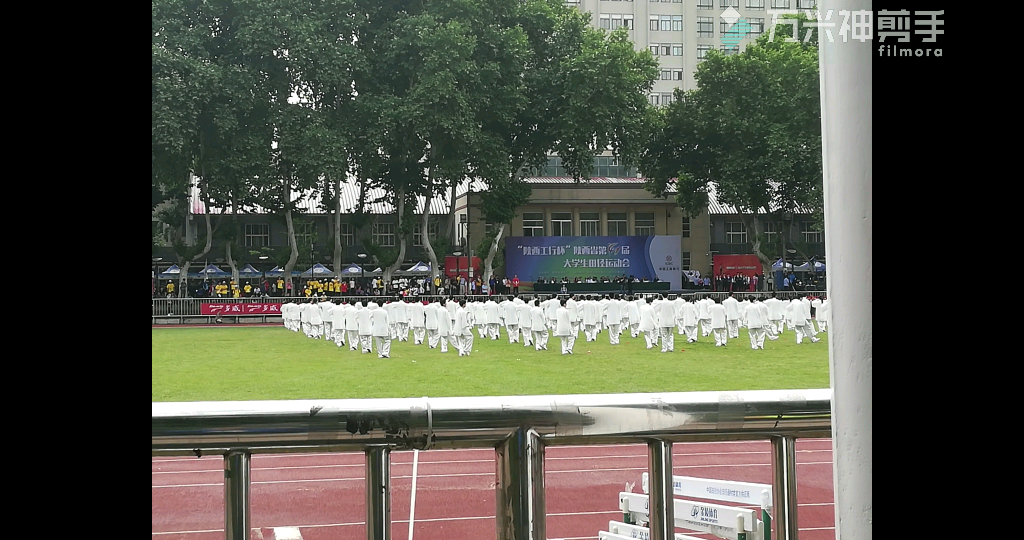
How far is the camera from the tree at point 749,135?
3148 cm

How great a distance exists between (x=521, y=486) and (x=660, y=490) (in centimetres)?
20

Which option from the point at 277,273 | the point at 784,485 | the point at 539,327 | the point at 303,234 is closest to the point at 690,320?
the point at 539,327

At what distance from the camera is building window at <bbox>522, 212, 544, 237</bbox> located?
112 ft

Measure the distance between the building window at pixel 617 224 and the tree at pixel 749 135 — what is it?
2125mm

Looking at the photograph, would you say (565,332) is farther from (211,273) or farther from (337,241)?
(211,273)

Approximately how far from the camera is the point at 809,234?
117 feet

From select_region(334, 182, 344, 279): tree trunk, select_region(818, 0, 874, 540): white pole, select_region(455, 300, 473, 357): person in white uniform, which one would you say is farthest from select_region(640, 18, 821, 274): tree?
select_region(818, 0, 874, 540): white pole

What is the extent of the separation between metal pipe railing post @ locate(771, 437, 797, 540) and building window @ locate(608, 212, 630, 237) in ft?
110

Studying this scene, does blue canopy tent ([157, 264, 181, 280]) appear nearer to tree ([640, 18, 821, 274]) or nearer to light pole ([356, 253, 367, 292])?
light pole ([356, 253, 367, 292])

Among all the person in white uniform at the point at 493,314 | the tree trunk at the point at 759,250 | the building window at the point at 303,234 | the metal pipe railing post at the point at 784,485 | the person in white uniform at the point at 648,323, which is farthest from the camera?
the tree trunk at the point at 759,250

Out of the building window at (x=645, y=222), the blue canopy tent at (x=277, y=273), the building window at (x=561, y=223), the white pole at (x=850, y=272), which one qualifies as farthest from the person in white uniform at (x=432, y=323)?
the building window at (x=645, y=222)

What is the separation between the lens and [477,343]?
18781 mm

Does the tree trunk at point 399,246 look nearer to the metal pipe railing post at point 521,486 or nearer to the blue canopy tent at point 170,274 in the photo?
the blue canopy tent at point 170,274
